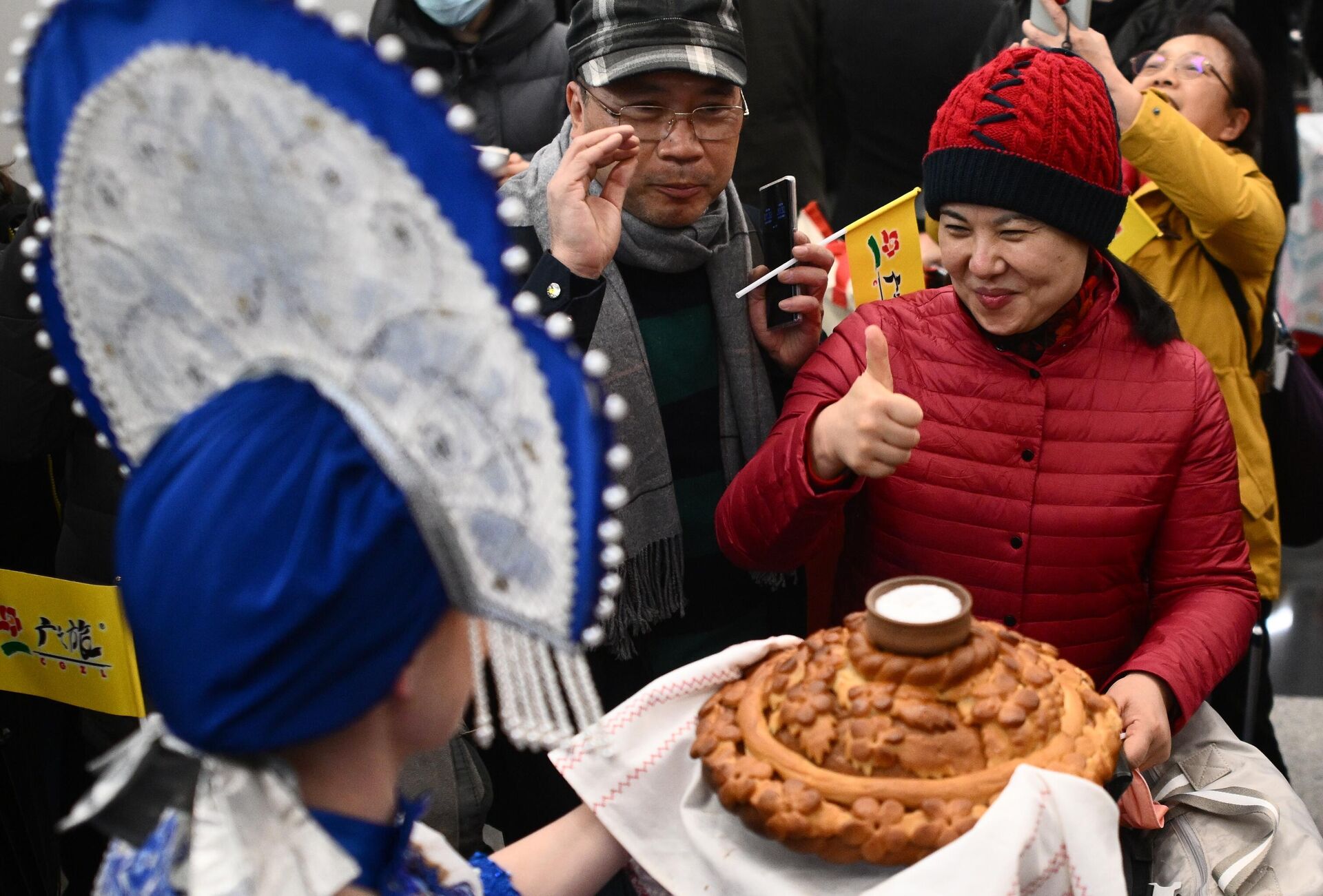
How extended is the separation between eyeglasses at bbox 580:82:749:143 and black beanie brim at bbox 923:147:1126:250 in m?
0.35

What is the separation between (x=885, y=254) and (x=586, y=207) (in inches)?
23.7

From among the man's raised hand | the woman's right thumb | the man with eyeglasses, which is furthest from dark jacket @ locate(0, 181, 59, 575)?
the woman's right thumb

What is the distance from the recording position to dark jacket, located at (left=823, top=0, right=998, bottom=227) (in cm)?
338

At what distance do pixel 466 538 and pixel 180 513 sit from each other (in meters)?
0.19

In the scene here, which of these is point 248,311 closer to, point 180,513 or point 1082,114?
point 180,513

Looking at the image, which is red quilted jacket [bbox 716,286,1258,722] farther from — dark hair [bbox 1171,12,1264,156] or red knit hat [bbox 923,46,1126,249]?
dark hair [bbox 1171,12,1264,156]

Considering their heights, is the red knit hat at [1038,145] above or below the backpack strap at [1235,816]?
above

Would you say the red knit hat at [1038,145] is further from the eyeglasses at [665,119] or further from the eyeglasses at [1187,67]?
the eyeglasses at [1187,67]

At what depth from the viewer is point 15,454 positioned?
85.2 inches

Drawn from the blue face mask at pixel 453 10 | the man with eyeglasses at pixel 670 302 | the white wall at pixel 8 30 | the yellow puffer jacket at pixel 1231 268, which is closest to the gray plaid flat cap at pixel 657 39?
the man with eyeglasses at pixel 670 302

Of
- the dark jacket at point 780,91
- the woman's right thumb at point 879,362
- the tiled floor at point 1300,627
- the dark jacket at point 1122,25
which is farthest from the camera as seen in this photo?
the tiled floor at point 1300,627

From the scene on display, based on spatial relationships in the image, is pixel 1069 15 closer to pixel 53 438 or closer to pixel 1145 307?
pixel 1145 307

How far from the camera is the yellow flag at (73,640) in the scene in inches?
80.9

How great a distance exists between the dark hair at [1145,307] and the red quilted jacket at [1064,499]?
0.6 inches
